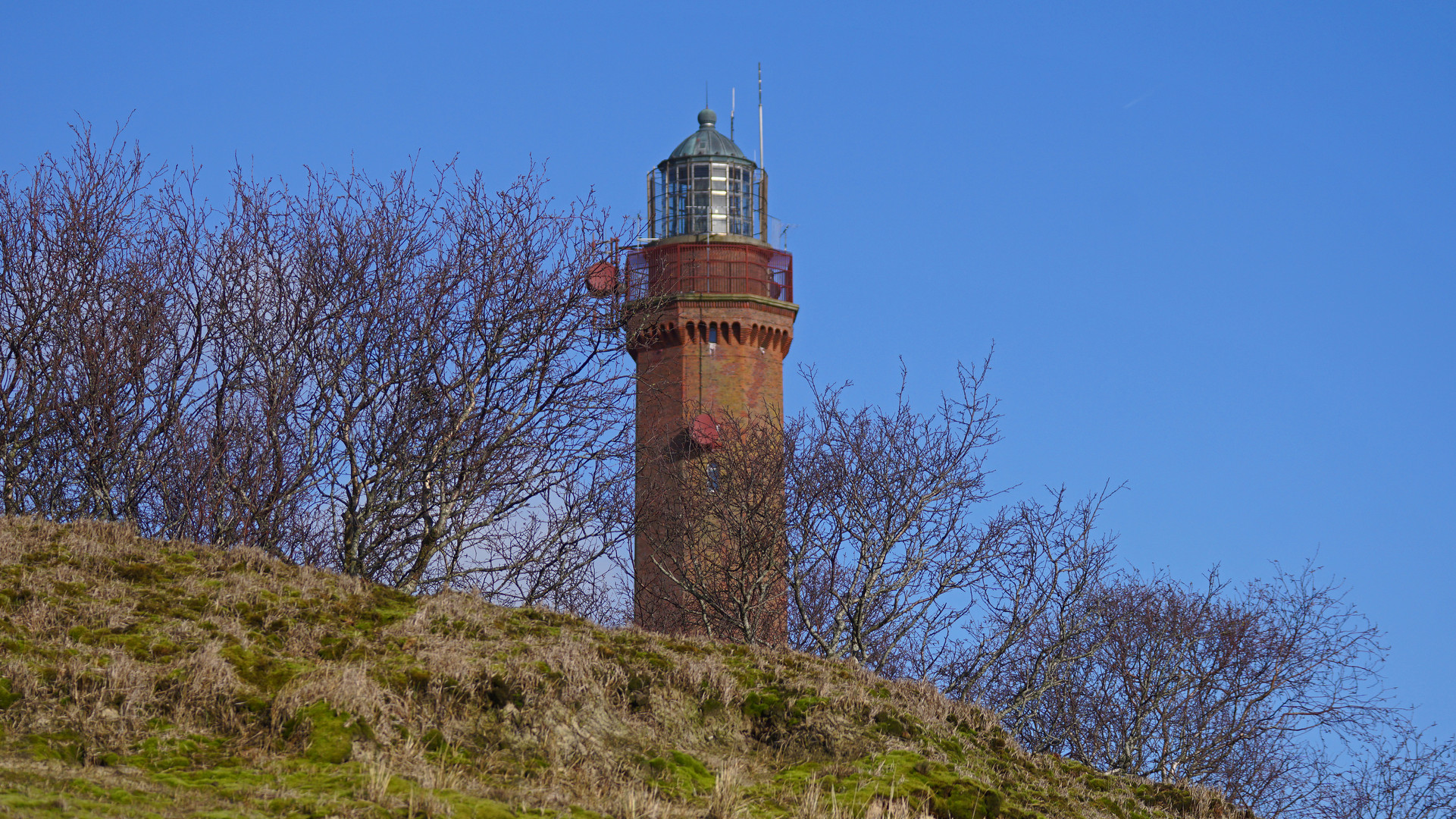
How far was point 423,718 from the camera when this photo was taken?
8.30 m

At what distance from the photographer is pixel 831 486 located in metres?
23.5

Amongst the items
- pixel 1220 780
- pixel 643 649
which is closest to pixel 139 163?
pixel 643 649

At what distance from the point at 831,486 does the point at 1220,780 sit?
27.2 ft

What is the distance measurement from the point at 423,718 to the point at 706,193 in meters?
32.7

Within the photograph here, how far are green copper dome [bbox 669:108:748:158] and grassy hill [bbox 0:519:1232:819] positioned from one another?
100 ft

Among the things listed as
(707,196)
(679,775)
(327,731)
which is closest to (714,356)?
(707,196)

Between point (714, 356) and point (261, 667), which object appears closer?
point (261, 667)

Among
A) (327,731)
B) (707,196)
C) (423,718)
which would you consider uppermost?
(707,196)

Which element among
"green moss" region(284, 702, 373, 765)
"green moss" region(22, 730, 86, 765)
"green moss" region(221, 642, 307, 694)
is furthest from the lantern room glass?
"green moss" region(22, 730, 86, 765)

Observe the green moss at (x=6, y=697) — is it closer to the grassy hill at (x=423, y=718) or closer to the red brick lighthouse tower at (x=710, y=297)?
the grassy hill at (x=423, y=718)

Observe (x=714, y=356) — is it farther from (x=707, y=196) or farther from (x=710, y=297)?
(x=707, y=196)

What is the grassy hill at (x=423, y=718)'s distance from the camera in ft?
23.9

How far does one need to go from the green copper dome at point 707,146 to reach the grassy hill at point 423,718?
30.6 m

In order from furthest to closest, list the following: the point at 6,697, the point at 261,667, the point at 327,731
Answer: the point at 261,667 → the point at 327,731 → the point at 6,697
